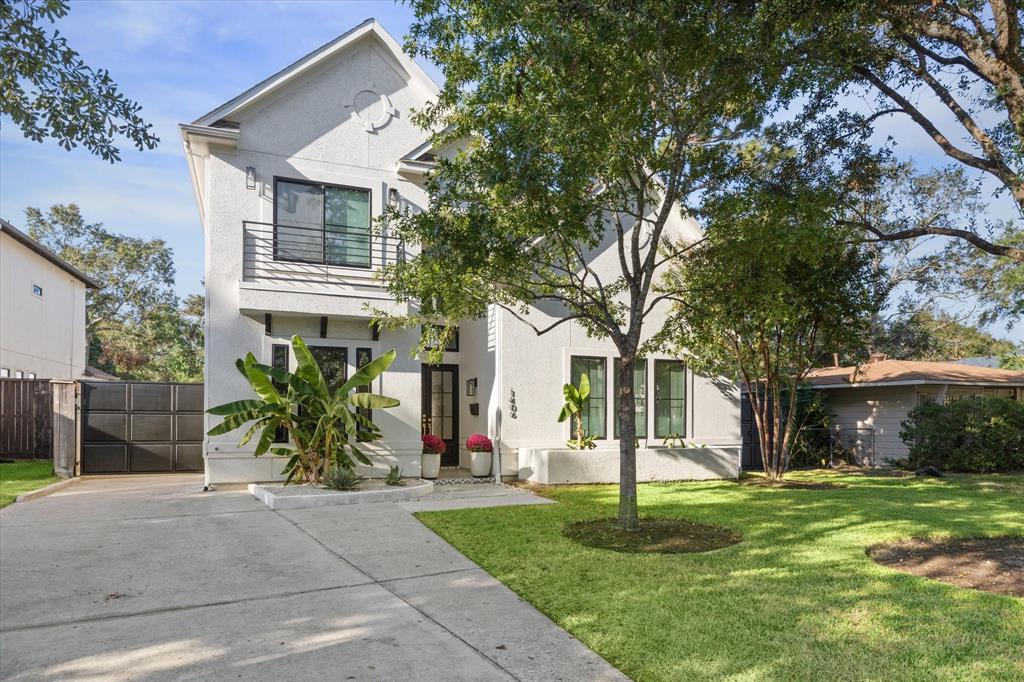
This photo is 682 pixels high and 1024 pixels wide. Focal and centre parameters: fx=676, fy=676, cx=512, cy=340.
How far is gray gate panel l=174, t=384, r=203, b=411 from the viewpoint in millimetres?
15352

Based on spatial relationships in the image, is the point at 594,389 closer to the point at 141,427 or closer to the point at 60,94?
the point at 141,427

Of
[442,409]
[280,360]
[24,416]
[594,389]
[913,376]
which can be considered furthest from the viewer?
[913,376]

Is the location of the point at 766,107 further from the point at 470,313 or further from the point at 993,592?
the point at 993,592

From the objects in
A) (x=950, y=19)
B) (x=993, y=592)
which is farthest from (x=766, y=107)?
(x=993, y=592)

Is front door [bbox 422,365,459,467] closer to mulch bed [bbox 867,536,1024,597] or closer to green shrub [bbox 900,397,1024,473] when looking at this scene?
mulch bed [bbox 867,536,1024,597]

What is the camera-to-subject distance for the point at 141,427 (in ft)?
49.5

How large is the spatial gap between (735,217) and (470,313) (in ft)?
12.4

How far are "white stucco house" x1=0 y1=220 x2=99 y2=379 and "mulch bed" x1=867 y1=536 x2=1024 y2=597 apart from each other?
885 inches

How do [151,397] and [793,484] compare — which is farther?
[151,397]

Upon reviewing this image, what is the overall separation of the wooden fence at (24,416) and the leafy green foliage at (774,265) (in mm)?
16043

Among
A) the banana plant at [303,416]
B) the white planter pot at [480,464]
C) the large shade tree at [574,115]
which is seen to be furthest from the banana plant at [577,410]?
the large shade tree at [574,115]

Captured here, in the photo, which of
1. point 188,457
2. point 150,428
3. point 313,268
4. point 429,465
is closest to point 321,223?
point 313,268

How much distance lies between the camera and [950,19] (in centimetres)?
880

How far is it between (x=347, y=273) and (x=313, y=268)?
2.17 feet
